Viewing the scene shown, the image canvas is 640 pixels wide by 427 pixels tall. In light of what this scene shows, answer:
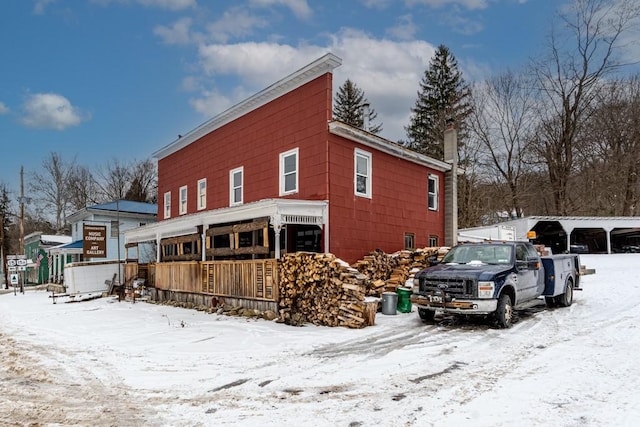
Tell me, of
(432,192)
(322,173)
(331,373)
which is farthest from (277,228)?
(432,192)

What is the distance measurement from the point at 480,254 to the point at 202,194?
44.5ft

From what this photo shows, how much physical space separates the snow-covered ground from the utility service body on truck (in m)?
0.55

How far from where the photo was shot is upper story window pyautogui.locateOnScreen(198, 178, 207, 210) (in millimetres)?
20172

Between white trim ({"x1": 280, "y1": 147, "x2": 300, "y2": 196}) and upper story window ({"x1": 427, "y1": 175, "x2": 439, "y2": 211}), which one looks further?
upper story window ({"x1": 427, "y1": 175, "x2": 439, "y2": 211})

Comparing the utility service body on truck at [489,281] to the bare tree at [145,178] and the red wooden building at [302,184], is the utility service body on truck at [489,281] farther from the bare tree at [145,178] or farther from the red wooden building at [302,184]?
the bare tree at [145,178]

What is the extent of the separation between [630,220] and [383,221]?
2262cm

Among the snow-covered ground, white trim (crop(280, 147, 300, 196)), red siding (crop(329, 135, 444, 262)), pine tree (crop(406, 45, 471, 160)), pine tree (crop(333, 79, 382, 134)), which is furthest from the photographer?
pine tree (crop(333, 79, 382, 134))

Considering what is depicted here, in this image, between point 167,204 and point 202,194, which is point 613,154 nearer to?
point 202,194

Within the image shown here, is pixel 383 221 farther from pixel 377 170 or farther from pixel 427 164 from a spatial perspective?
pixel 427 164

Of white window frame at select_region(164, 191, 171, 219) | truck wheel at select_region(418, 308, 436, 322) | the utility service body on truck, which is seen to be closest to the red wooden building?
white window frame at select_region(164, 191, 171, 219)

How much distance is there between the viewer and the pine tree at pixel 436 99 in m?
39.8

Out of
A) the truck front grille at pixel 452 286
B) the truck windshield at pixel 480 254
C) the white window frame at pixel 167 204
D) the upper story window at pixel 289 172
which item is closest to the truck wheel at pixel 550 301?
the truck windshield at pixel 480 254

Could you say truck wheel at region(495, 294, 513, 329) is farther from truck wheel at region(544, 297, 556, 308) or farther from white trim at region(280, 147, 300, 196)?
white trim at region(280, 147, 300, 196)

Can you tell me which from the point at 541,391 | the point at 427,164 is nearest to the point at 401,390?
the point at 541,391
